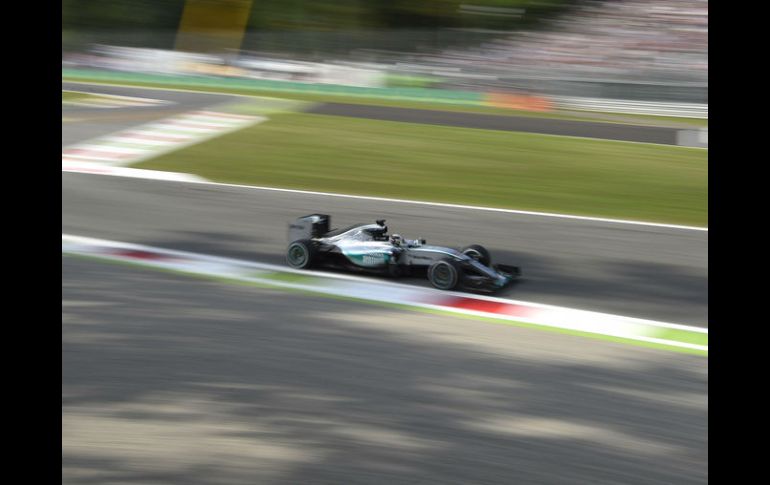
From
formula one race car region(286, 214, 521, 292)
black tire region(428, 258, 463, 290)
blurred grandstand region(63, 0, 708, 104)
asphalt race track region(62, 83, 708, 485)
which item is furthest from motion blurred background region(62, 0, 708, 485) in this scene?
black tire region(428, 258, 463, 290)

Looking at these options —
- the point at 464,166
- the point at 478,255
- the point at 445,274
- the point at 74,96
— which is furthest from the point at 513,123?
the point at 445,274

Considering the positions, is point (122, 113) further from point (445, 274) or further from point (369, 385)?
point (369, 385)

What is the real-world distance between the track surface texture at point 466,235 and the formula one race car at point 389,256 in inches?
12.3

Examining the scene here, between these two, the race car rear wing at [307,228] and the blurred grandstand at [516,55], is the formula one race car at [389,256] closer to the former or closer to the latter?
the race car rear wing at [307,228]

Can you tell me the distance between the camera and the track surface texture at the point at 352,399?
413 cm

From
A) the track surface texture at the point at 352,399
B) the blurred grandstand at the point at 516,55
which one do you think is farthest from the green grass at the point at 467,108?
the track surface texture at the point at 352,399

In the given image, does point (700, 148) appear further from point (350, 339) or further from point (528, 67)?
point (350, 339)

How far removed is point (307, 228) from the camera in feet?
26.9

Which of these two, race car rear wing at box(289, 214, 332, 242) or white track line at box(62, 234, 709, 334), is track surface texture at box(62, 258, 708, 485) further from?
race car rear wing at box(289, 214, 332, 242)

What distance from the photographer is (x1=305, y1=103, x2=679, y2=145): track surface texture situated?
16.9m

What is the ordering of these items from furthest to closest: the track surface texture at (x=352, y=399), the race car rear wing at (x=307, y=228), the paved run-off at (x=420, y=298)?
1. the race car rear wing at (x=307, y=228)
2. the paved run-off at (x=420, y=298)
3. the track surface texture at (x=352, y=399)

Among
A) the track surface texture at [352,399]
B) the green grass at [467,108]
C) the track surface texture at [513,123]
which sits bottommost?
the track surface texture at [352,399]

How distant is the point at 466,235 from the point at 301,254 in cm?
225
